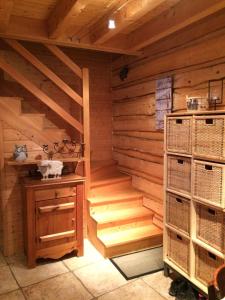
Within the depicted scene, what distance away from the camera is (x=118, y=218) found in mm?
3264

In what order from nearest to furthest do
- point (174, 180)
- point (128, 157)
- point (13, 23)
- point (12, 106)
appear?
point (174, 180) → point (13, 23) → point (12, 106) → point (128, 157)

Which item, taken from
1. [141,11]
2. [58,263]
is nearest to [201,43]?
[141,11]

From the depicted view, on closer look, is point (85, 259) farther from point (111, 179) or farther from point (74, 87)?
point (74, 87)

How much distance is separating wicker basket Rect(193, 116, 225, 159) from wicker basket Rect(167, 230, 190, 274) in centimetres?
84

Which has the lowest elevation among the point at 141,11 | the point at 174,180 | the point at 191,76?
the point at 174,180

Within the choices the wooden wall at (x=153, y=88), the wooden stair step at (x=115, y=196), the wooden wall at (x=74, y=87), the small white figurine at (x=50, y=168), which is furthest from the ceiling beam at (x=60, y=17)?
the wooden stair step at (x=115, y=196)

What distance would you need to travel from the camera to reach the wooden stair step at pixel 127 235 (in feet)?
9.98

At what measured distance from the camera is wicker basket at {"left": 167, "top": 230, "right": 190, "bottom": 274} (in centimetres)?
244

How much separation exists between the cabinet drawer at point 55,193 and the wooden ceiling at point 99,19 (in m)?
1.64

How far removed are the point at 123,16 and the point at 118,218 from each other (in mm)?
2185

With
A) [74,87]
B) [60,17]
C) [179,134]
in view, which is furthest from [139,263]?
[74,87]

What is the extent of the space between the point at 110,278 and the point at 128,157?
184cm

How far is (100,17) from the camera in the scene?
2.84m

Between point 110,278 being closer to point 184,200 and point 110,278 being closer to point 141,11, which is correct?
point 184,200
